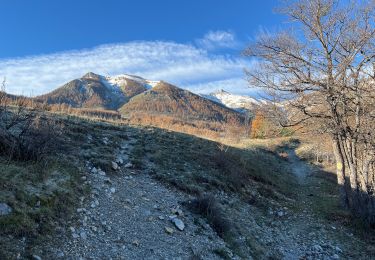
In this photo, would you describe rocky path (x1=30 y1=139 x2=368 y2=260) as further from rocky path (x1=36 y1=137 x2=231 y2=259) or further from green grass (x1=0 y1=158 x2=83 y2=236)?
green grass (x1=0 y1=158 x2=83 y2=236)

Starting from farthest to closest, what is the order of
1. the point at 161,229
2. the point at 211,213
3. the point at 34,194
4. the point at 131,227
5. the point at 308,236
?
the point at 308,236 < the point at 211,213 < the point at 161,229 < the point at 131,227 < the point at 34,194

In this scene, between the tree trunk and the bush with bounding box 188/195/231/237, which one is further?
the tree trunk

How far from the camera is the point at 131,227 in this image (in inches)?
278

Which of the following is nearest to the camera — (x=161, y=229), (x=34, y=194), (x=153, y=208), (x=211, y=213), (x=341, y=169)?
(x=34, y=194)

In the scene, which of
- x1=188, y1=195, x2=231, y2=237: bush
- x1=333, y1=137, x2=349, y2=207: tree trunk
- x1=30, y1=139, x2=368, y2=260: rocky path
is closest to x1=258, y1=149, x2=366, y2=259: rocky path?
x1=30, y1=139, x2=368, y2=260: rocky path

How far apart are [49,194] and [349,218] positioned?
10.3 metres

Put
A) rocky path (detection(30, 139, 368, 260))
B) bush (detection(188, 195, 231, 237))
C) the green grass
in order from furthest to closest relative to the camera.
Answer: bush (detection(188, 195, 231, 237)), rocky path (detection(30, 139, 368, 260)), the green grass

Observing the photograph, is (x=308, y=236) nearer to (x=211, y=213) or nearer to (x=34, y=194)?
(x=211, y=213)

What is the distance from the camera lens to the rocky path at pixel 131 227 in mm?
5906

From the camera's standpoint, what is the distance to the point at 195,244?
7301 millimetres

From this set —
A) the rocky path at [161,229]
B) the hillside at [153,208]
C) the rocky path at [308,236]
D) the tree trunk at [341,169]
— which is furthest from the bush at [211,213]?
the tree trunk at [341,169]

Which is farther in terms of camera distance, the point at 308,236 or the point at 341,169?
the point at 341,169

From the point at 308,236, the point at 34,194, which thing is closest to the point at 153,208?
the point at 34,194

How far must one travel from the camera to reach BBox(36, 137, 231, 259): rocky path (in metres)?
5.91
